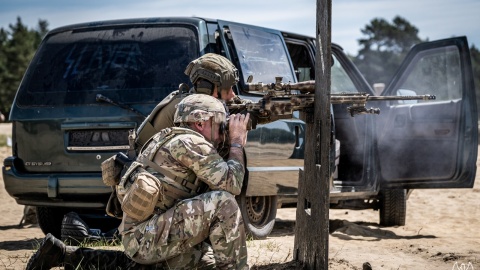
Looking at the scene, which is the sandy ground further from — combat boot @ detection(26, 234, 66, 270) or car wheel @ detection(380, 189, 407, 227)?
combat boot @ detection(26, 234, 66, 270)

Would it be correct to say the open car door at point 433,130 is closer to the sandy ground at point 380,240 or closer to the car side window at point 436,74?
the car side window at point 436,74

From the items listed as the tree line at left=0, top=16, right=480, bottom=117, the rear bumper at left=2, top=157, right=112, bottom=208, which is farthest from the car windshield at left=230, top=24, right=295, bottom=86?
the tree line at left=0, top=16, right=480, bottom=117

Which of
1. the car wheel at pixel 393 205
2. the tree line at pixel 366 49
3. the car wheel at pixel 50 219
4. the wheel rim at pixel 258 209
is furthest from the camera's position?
the tree line at pixel 366 49

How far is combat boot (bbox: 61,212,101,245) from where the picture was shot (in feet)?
21.6

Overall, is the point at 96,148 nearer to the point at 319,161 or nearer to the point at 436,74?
the point at 319,161

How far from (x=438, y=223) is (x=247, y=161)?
4.20 meters

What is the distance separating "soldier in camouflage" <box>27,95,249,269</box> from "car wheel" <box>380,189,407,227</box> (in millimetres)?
4769

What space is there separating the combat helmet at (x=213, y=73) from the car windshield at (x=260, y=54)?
1281mm

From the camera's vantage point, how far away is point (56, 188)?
269 inches

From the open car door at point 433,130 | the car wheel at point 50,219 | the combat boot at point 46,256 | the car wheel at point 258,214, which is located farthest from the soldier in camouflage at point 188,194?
the open car door at point 433,130

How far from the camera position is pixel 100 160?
264 inches

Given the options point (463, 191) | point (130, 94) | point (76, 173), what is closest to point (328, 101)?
point (130, 94)

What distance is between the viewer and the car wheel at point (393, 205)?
9279mm

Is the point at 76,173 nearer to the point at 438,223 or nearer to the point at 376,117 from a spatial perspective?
the point at 376,117
